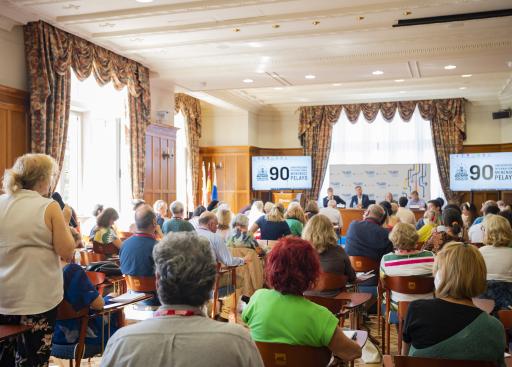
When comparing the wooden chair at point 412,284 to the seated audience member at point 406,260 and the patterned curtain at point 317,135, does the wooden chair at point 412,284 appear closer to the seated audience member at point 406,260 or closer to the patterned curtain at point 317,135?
the seated audience member at point 406,260

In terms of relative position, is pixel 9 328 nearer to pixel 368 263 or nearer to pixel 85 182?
pixel 368 263

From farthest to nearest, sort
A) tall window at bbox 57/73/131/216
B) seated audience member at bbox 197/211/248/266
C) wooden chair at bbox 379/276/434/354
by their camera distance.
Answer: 1. tall window at bbox 57/73/131/216
2. seated audience member at bbox 197/211/248/266
3. wooden chair at bbox 379/276/434/354

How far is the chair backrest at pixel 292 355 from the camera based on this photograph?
2.34 m

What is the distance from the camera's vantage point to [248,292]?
6668 mm

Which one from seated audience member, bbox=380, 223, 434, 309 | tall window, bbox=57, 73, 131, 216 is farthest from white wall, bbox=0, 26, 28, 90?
seated audience member, bbox=380, 223, 434, 309

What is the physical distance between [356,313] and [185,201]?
1056 centimetres

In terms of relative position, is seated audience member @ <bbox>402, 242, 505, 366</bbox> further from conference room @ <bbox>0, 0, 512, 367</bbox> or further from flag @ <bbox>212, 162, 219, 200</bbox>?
flag @ <bbox>212, 162, 219, 200</bbox>

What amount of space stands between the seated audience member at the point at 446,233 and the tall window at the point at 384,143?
9.33 meters

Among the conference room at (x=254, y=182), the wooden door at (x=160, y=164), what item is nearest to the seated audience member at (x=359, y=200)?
the conference room at (x=254, y=182)

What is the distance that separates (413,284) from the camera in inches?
173

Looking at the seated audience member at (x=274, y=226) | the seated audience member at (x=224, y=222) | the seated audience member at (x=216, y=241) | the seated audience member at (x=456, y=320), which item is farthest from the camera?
the seated audience member at (x=274, y=226)

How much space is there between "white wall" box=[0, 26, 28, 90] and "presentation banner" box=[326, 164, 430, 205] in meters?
9.72

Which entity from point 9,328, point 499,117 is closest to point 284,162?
point 499,117

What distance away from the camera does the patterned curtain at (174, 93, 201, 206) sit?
1401 centimetres
